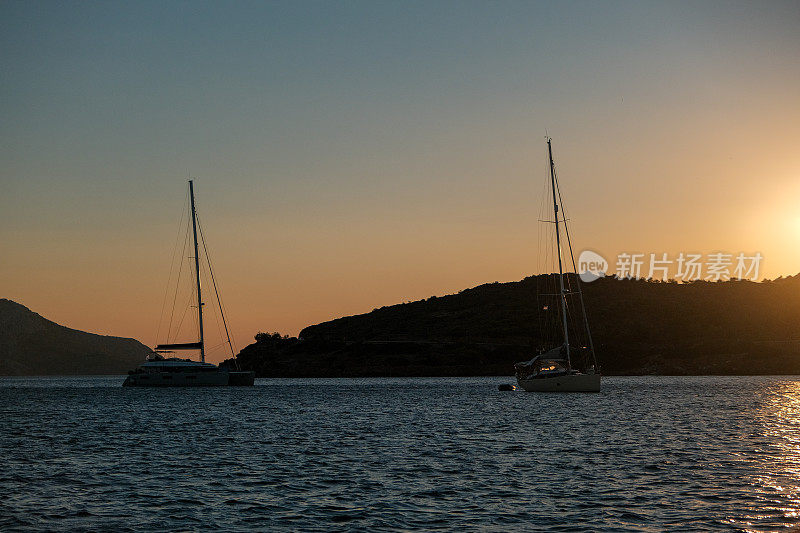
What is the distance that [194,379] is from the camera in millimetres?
120250

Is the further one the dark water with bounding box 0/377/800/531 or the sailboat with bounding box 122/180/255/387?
the sailboat with bounding box 122/180/255/387

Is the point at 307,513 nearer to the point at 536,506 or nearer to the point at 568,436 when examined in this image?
the point at 536,506

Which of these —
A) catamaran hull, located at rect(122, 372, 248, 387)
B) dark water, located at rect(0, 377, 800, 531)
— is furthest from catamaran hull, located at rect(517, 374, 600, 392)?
catamaran hull, located at rect(122, 372, 248, 387)

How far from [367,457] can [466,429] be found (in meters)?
16.6

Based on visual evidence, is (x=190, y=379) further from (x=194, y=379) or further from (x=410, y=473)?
(x=410, y=473)

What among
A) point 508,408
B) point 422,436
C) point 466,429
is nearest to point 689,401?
point 508,408

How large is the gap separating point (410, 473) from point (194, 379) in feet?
298

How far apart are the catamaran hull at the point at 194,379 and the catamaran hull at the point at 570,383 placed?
49678 millimetres

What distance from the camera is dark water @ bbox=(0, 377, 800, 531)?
25.1m

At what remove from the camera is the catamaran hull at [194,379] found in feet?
394

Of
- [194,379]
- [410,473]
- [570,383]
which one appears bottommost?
[410,473]

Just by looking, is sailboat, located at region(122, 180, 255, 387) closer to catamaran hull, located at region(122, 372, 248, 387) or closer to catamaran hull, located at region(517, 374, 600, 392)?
catamaran hull, located at region(122, 372, 248, 387)

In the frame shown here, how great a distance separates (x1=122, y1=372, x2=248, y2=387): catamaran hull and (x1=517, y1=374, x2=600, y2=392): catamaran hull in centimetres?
4968

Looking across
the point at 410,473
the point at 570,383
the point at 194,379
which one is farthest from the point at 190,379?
the point at 410,473
